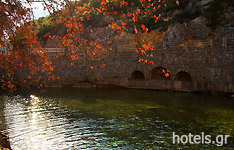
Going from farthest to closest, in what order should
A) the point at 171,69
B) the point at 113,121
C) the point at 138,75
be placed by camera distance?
the point at 138,75 < the point at 171,69 < the point at 113,121

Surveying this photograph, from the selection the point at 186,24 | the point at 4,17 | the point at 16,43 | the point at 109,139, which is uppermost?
the point at 186,24

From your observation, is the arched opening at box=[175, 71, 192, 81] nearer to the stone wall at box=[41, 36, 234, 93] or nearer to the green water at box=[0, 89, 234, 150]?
the stone wall at box=[41, 36, 234, 93]

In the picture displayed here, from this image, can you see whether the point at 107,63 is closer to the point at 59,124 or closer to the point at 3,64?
the point at 59,124

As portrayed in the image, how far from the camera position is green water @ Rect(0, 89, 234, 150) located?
11758mm

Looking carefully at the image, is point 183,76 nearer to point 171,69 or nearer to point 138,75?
Result: point 171,69

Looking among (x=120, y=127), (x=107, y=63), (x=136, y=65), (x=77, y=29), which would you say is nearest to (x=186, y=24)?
(x=136, y=65)

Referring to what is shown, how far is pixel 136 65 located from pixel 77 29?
22.4 meters

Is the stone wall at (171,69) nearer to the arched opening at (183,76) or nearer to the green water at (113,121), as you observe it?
the arched opening at (183,76)

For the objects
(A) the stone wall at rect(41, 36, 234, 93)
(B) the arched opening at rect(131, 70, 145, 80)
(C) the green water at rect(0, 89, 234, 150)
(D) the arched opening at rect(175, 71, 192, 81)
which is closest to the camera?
(C) the green water at rect(0, 89, 234, 150)

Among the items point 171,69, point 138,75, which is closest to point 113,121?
point 171,69

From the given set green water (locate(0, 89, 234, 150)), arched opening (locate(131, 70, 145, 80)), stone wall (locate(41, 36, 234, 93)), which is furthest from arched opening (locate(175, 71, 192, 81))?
green water (locate(0, 89, 234, 150))

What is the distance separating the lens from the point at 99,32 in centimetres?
4412

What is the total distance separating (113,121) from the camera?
51.2ft

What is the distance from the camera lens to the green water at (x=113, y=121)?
11.8 metres
